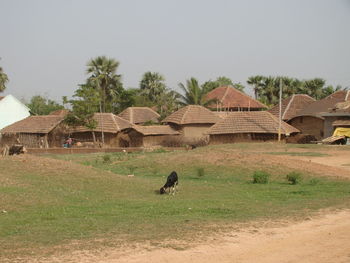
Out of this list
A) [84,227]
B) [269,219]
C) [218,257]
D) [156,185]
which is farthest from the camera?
[156,185]

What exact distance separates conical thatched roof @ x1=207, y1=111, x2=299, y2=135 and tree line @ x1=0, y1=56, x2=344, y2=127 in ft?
17.2

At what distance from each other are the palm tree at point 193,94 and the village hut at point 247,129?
1034cm

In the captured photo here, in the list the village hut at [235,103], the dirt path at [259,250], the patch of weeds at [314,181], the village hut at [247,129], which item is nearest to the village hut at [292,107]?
the village hut at [235,103]

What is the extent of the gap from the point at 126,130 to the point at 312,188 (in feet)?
104

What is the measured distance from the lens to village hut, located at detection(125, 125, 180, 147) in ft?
152

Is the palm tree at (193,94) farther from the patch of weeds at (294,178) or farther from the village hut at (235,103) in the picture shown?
the patch of weeds at (294,178)

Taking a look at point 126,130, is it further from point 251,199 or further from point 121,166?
point 251,199

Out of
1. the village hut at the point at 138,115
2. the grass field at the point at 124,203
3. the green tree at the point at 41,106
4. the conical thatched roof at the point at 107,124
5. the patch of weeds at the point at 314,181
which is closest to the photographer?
the grass field at the point at 124,203

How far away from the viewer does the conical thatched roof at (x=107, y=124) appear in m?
46.2

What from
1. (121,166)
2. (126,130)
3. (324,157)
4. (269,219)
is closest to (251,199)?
(269,219)

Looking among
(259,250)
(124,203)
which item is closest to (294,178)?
(124,203)

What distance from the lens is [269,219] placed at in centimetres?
1133

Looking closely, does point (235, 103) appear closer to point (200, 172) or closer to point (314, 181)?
point (200, 172)

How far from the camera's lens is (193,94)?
175 ft
